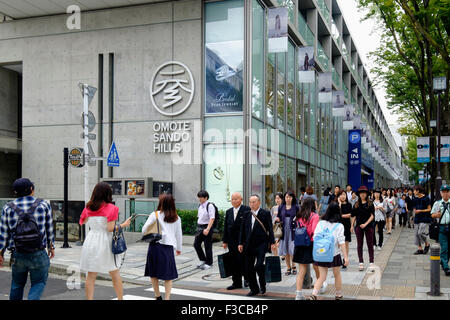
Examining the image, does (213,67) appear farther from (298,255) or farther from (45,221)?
(45,221)

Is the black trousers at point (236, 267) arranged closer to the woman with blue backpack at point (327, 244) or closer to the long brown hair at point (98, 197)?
the woman with blue backpack at point (327, 244)

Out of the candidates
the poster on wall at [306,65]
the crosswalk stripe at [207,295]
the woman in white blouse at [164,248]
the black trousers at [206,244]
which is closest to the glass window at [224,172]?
the poster on wall at [306,65]

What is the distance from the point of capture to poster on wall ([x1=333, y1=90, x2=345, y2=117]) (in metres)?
26.6

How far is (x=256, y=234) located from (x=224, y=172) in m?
9.13

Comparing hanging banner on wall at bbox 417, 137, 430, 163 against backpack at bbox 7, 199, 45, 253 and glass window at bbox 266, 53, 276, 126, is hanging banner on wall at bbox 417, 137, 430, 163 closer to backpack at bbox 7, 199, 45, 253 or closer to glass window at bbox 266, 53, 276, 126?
glass window at bbox 266, 53, 276, 126

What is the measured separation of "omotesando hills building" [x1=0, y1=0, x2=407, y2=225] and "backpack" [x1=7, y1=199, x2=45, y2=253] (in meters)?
9.71

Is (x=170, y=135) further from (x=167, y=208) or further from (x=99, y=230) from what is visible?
(x=99, y=230)

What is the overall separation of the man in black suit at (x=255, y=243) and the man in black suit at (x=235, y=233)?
232mm

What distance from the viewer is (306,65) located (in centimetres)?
2003

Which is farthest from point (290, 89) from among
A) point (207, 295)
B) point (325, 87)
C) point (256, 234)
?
point (207, 295)

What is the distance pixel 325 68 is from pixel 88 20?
691 inches

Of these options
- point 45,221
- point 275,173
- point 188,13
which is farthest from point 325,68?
point 45,221

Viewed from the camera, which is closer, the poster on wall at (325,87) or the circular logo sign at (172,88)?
the circular logo sign at (172,88)

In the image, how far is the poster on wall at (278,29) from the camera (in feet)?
55.5
